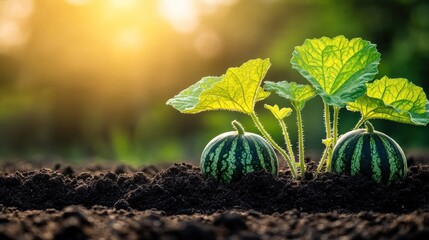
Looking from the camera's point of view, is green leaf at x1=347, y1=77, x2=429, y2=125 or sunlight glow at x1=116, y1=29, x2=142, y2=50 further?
sunlight glow at x1=116, y1=29, x2=142, y2=50

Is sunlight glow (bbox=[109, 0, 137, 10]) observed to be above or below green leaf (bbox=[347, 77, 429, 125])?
above

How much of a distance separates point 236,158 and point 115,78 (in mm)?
11033

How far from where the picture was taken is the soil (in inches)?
140

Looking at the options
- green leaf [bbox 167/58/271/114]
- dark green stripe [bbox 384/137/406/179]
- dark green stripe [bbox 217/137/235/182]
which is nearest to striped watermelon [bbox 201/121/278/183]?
dark green stripe [bbox 217/137/235/182]

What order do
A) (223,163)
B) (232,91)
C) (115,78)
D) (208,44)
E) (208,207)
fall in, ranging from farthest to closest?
(208,44) < (115,78) < (223,163) < (232,91) < (208,207)

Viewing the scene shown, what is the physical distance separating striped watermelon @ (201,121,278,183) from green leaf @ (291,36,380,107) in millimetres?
693

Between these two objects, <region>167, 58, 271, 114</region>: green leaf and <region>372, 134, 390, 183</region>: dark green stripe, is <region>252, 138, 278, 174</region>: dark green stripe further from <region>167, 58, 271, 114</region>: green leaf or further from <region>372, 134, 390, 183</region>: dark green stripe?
<region>372, 134, 390, 183</region>: dark green stripe

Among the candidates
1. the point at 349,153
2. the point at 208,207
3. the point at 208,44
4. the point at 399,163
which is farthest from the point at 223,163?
the point at 208,44

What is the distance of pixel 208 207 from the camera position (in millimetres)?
4902

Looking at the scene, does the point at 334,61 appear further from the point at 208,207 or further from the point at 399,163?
the point at 208,207

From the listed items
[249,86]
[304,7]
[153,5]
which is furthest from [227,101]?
[304,7]

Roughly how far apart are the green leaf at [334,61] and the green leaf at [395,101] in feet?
0.63

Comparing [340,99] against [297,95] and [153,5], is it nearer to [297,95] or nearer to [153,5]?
[297,95]

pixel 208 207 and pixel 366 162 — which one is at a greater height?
pixel 366 162
